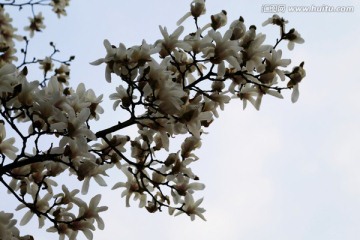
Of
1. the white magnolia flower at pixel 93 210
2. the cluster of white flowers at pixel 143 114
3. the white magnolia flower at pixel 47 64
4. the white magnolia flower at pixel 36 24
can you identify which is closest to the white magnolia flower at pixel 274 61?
the cluster of white flowers at pixel 143 114

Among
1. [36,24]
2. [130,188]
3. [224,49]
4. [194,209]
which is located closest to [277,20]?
[224,49]

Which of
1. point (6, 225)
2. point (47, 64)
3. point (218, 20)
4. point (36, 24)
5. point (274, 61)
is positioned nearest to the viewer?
point (6, 225)

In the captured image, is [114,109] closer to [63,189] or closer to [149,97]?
[149,97]

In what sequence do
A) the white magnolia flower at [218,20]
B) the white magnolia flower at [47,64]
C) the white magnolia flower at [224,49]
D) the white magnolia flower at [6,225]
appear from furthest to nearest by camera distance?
the white magnolia flower at [47,64] < the white magnolia flower at [218,20] < the white magnolia flower at [224,49] < the white magnolia flower at [6,225]

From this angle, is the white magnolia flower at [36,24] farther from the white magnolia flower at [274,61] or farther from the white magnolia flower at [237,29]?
the white magnolia flower at [274,61]

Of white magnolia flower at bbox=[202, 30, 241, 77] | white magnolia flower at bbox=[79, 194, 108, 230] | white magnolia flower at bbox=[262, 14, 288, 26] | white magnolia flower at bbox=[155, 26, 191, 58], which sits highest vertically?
white magnolia flower at bbox=[262, 14, 288, 26]

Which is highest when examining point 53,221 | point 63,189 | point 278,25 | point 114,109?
point 278,25

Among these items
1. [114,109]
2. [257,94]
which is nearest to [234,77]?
[257,94]

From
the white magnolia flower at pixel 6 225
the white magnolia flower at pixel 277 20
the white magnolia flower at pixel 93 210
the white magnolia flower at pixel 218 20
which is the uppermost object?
the white magnolia flower at pixel 277 20

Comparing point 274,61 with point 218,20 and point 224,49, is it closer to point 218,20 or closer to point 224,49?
point 224,49

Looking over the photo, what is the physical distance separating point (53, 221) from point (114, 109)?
2.67 feet

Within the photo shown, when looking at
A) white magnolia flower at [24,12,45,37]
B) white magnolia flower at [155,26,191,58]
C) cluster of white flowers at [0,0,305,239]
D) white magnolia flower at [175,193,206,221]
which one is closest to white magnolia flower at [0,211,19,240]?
cluster of white flowers at [0,0,305,239]

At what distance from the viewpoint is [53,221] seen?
10.1 feet

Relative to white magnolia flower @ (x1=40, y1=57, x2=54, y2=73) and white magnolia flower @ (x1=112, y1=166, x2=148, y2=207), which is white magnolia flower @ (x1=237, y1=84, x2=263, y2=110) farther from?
white magnolia flower @ (x1=40, y1=57, x2=54, y2=73)
